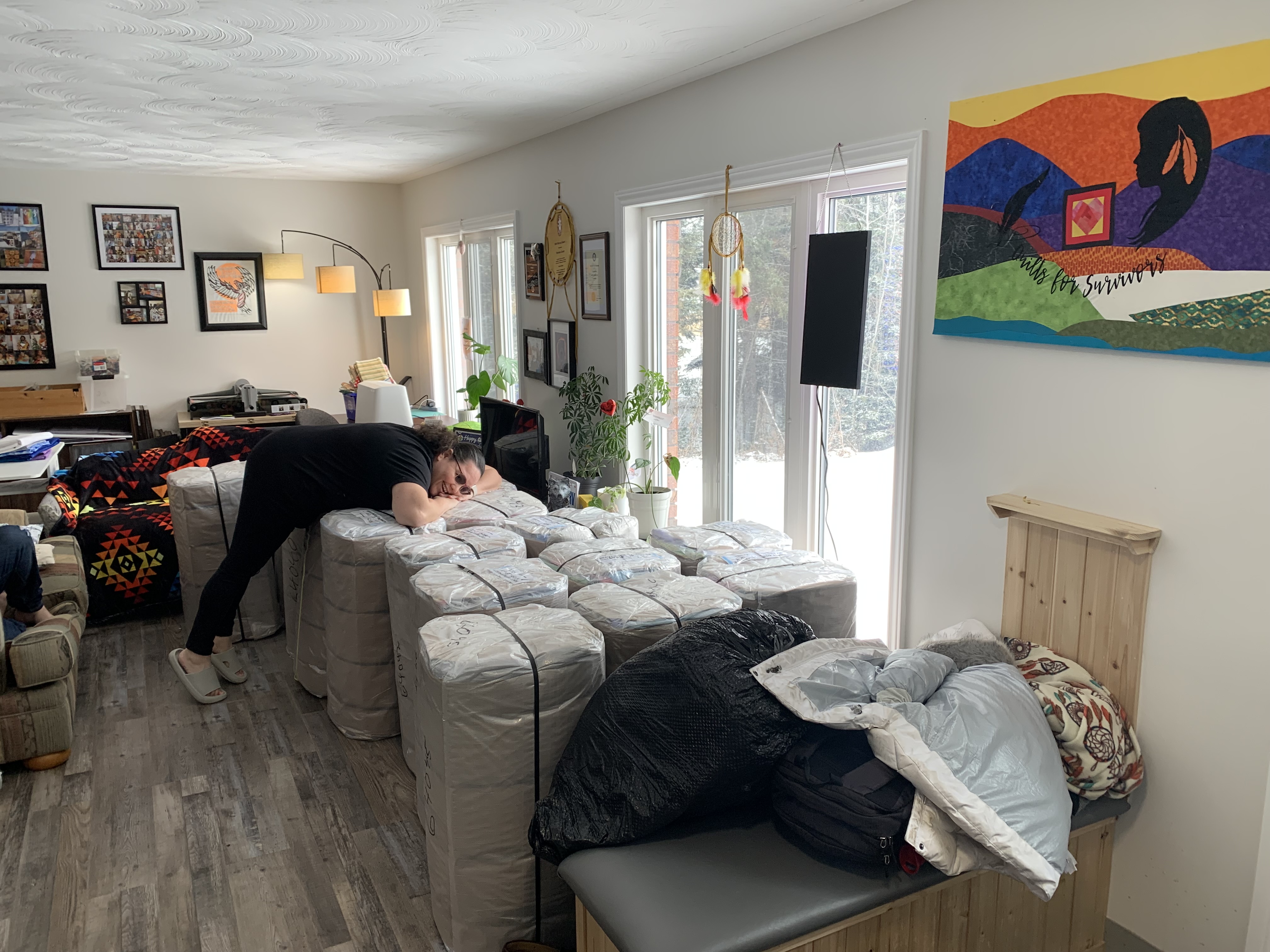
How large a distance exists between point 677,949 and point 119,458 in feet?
16.1

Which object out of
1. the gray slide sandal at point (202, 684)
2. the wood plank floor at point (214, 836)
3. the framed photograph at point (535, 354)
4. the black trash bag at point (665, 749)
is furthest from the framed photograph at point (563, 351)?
the black trash bag at point (665, 749)

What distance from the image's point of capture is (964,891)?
6.18ft

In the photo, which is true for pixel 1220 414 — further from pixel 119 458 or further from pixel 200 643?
pixel 119 458

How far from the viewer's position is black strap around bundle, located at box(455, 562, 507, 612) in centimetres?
243

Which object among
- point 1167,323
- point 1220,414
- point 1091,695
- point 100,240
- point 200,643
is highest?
point 100,240

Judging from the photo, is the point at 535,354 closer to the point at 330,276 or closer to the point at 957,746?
the point at 330,276

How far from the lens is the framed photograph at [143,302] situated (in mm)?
6586

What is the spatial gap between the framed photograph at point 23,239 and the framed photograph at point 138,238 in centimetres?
32

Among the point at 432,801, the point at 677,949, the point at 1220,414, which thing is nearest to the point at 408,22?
the point at 432,801

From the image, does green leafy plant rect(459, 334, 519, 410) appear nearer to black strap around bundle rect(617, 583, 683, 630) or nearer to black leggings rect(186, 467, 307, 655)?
black leggings rect(186, 467, 307, 655)

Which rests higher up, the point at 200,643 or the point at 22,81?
the point at 22,81

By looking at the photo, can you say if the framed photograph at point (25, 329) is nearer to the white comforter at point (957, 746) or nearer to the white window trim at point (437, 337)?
the white window trim at point (437, 337)

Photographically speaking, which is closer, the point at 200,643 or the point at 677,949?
the point at 677,949

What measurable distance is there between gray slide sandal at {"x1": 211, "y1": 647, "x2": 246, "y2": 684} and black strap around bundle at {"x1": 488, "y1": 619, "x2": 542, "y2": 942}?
78.9 inches
